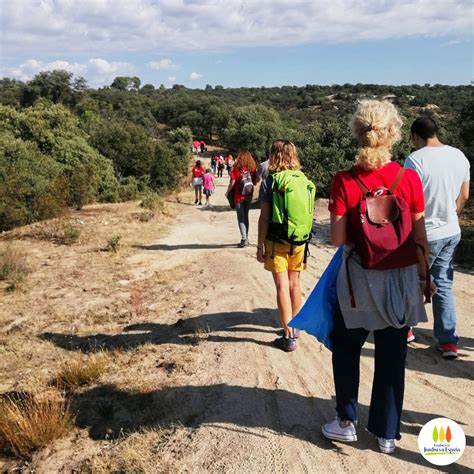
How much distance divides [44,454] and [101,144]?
83.8ft

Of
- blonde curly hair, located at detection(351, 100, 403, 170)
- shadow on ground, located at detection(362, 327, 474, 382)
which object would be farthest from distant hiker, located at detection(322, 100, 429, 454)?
shadow on ground, located at detection(362, 327, 474, 382)

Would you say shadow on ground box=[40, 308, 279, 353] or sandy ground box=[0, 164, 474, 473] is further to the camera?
shadow on ground box=[40, 308, 279, 353]

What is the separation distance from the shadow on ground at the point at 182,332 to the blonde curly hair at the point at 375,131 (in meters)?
2.61

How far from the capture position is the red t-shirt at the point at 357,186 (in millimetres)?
2564

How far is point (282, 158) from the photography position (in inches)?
171

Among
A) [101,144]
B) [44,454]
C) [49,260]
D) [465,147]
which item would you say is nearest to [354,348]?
[44,454]

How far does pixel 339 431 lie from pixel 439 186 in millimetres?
1994

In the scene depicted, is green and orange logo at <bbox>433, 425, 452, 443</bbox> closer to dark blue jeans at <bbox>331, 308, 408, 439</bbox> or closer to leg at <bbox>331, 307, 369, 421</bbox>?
dark blue jeans at <bbox>331, 308, 408, 439</bbox>

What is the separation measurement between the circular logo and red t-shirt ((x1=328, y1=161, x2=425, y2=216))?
1.48 meters

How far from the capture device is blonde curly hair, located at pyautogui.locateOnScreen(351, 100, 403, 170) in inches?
101

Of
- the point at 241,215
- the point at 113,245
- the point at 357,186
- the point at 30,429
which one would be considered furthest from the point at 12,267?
the point at 357,186

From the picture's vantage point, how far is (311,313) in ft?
10.0

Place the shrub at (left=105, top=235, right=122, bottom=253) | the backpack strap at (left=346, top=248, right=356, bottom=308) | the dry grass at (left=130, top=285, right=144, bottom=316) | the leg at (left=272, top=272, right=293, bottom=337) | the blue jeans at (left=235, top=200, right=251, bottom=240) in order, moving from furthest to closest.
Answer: the shrub at (left=105, top=235, right=122, bottom=253), the blue jeans at (left=235, top=200, right=251, bottom=240), the dry grass at (left=130, top=285, right=144, bottom=316), the leg at (left=272, top=272, right=293, bottom=337), the backpack strap at (left=346, top=248, right=356, bottom=308)

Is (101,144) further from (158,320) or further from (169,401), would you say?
(169,401)
